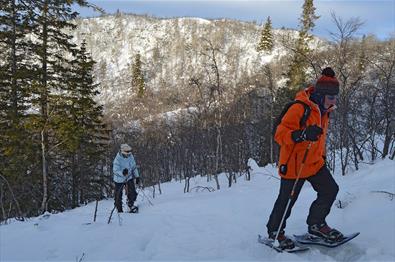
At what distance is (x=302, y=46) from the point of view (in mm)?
41344

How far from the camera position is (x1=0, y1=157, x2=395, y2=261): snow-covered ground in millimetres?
4727

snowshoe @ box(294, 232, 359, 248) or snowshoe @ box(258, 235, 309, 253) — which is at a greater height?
snowshoe @ box(294, 232, 359, 248)

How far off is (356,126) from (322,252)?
10.6m

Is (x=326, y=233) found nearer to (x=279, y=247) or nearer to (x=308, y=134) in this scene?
(x=279, y=247)

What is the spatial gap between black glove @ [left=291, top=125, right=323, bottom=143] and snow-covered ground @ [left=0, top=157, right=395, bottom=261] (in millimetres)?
1254

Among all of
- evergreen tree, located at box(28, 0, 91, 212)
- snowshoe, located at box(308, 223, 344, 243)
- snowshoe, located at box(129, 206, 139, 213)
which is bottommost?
snowshoe, located at box(129, 206, 139, 213)

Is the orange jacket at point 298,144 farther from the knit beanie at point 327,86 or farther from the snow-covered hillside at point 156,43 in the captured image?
the snow-covered hillside at point 156,43

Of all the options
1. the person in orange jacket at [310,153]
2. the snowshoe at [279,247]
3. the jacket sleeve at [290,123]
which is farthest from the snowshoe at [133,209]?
the jacket sleeve at [290,123]

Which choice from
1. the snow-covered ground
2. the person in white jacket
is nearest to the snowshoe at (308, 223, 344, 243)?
the snow-covered ground

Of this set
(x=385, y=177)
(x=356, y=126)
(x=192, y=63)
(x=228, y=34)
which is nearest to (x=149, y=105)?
(x=356, y=126)

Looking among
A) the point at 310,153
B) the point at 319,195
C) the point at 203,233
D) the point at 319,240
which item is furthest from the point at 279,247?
the point at 203,233

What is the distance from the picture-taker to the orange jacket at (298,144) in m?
4.48

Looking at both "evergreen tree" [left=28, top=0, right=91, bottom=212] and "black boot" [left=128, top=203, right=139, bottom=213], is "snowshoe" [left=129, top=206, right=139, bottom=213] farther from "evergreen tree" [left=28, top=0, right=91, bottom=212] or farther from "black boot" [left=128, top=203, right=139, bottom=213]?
"evergreen tree" [left=28, top=0, right=91, bottom=212]

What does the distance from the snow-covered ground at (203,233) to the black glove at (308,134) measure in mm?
1254
